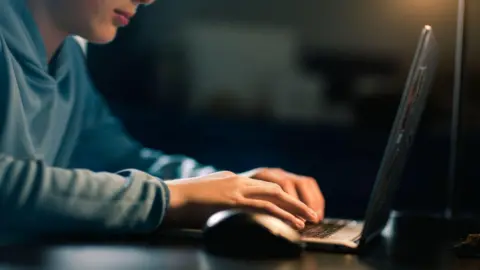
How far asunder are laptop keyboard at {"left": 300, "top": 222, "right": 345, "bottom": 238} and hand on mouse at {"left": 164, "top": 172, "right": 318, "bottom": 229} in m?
0.02

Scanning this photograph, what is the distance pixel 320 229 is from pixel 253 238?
264mm

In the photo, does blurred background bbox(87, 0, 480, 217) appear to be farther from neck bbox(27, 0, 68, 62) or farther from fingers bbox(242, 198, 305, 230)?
fingers bbox(242, 198, 305, 230)

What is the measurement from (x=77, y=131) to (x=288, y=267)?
2.31 feet

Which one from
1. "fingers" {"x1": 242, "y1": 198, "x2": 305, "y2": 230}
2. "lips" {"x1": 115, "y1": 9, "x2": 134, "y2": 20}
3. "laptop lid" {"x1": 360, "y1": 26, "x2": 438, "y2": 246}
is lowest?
"fingers" {"x1": 242, "y1": 198, "x2": 305, "y2": 230}

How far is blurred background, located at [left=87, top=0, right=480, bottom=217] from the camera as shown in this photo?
4.89 ft

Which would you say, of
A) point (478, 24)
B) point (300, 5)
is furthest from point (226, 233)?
point (478, 24)

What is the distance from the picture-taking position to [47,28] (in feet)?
4.24

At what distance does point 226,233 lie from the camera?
89cm

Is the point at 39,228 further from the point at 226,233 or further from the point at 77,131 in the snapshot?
the point at 77,131

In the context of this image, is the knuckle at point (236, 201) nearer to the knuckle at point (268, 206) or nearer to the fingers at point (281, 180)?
the knuckle at point (268, 206)

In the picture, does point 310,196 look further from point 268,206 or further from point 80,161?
point 80,161

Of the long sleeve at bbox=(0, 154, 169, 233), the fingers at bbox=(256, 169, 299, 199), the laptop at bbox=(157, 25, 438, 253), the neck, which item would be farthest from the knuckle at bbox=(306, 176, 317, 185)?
the neck

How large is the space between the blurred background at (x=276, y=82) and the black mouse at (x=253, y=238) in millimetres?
600

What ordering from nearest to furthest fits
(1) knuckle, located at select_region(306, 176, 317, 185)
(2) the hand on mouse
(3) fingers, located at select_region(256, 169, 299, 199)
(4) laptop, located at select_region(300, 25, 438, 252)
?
(4) laptop, located at select_region(300, 25, 438, 252) < (2) the hand on mouse < (3) fingers, located at select_region(256, 169, 299, 199) < (1) knuckle, located at select_region(306, 176, 317, 185)
